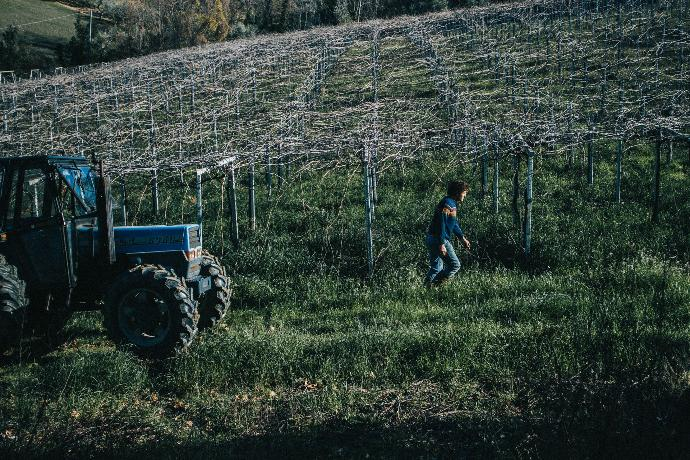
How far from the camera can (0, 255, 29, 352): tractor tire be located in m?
6.59

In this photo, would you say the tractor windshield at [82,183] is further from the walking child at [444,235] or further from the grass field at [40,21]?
the grass field at [40,21]

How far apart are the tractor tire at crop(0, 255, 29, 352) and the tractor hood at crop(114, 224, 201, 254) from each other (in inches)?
46.1

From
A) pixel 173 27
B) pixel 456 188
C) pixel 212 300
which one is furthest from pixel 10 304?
pixel 173 27

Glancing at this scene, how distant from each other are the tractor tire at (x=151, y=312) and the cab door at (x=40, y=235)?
2.36 ft

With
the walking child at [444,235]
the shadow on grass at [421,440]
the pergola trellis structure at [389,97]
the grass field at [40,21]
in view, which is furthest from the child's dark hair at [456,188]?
the grass field at [40,21]

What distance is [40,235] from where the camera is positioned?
7.14 metres

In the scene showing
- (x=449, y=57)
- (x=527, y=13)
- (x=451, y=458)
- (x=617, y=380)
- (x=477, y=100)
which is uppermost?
(x=527, y=13)

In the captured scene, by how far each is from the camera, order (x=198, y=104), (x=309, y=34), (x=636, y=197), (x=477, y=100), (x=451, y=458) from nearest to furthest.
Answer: (x=451, y=458) < (x=636, y=197) < (x=477, y=100) < (x=198, y=104) < (x=309, y=34)

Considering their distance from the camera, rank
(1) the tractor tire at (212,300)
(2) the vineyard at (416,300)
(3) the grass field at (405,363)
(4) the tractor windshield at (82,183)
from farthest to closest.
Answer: (1) the tractor tire at (212,300) → (4) the tractor windshield at (82,183) → (2) the vineyard at (416,300) → (3) the grass field at (405,363)

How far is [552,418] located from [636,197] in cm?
1030

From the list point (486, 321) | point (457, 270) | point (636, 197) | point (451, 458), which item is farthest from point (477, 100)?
point (451, 458)

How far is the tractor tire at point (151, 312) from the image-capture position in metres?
6.82

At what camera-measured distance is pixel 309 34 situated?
38188 mm

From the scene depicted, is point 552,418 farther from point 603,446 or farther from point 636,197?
point 636,197
